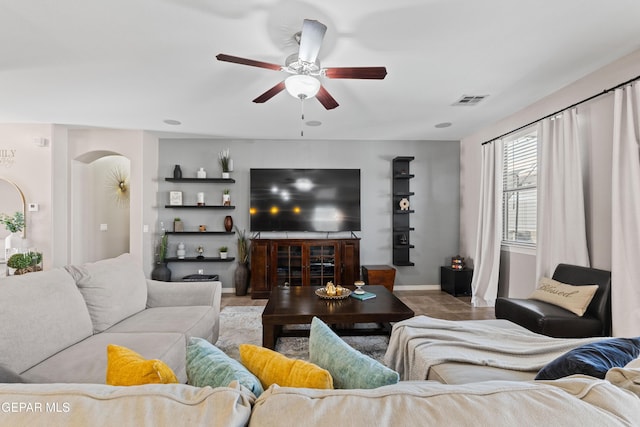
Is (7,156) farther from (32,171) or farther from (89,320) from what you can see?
(89,320)

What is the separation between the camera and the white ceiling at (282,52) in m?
1.86

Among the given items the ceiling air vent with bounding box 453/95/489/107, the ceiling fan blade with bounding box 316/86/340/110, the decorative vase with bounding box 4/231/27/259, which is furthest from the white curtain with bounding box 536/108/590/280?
the decorative vase with bounding box 4/231/27/259

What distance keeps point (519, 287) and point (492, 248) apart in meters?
0.58

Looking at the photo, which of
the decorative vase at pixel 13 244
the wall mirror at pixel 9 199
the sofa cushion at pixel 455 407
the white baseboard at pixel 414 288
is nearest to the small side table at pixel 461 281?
the white baseboard at pixel 414 288

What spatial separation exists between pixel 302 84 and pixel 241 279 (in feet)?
11.1

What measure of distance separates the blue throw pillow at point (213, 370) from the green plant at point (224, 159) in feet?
13.7

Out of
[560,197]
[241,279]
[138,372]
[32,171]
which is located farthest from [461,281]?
[32,171]

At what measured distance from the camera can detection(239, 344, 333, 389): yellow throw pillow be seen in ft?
2.41

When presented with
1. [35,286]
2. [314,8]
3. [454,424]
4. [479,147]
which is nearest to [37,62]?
[35,286]

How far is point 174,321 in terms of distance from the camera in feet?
7.10

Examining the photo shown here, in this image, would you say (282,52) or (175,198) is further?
(175,198)

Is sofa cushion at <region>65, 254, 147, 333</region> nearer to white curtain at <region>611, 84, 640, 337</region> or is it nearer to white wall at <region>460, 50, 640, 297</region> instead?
white curtain at <region>611, 84, 640, 337</region>

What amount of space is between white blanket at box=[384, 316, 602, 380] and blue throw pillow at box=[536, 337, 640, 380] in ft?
1.29

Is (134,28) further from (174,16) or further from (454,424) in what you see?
(454,424)
